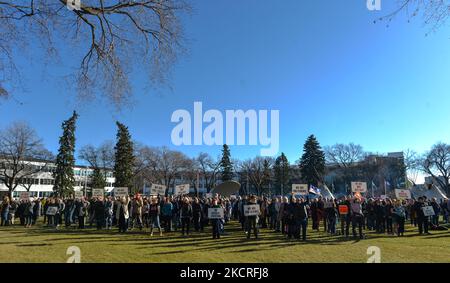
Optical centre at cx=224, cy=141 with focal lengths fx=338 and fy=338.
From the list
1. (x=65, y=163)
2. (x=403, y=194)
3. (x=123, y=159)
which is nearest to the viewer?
(x=403, y=194)

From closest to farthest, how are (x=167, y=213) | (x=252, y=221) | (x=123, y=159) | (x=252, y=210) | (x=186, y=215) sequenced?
(x=252, y=210)
(x=252, y=221)
(x=186, y=215)
(x=167, y=213)
(x=123, y=159)

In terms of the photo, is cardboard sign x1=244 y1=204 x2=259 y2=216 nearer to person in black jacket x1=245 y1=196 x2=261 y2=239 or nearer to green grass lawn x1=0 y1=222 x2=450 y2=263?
person in black jacket x1=245 y1=196 x2=261 y2=239

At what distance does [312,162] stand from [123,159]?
126ft

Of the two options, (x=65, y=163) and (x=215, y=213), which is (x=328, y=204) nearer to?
(x=215, y=213)

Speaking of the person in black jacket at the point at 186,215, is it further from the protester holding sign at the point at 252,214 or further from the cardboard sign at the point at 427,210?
the cardboard sign at the point at 427,210

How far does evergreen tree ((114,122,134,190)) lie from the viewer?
63469mm

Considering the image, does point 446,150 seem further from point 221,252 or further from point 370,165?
point 221,252

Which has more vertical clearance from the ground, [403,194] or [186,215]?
[403,194]

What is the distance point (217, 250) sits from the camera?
12750 mm

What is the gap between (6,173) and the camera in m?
62.0

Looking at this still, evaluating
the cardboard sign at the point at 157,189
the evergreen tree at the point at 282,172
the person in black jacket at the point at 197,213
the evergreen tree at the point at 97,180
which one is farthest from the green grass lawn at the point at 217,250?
the evergreen tree at the point at 282,172

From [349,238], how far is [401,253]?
4417 mm

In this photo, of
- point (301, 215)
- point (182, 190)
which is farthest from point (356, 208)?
point (182, 190)
